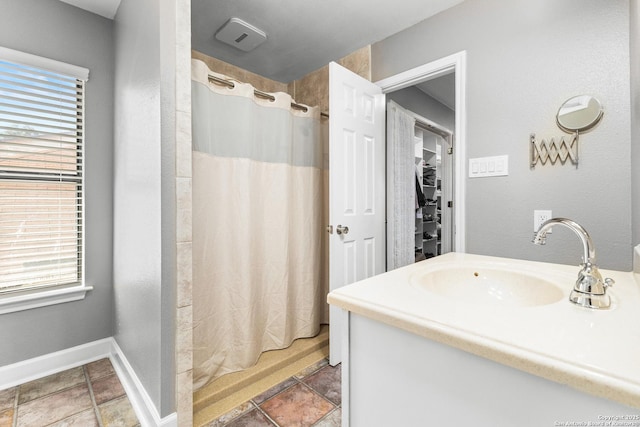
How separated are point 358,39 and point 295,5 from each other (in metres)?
A: 0.59

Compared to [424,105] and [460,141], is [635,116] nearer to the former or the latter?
[460,141]

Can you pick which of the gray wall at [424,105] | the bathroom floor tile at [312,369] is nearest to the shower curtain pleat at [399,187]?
the gray wall at [424,105]

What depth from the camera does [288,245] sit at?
2.04 metres

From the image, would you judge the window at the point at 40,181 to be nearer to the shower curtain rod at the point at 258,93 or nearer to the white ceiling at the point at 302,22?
the white ceiling at the point at 302,22

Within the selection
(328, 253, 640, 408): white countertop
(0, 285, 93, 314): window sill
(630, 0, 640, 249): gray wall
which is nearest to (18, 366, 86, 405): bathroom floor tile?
(0, 285, 93, 314): window sill

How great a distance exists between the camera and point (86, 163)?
188 cm

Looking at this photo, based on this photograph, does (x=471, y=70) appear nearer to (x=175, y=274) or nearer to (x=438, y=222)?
(x=175, y=274)

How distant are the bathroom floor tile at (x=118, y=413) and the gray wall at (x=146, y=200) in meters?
0.17

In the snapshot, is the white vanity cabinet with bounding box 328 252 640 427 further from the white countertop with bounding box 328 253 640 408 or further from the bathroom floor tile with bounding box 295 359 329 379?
the bathroom floor tile with bounding box 295 359 329 379

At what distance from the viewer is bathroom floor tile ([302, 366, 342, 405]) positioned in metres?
1.57

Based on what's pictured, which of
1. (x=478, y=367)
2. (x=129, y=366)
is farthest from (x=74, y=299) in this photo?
(x=478, y=367)

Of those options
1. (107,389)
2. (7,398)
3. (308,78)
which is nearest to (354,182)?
(308,78)

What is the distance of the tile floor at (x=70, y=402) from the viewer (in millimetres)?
1366

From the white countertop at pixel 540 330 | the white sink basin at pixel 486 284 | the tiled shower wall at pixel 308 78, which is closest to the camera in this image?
the white countertop at pixel 540 330
